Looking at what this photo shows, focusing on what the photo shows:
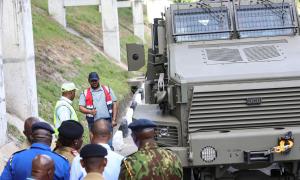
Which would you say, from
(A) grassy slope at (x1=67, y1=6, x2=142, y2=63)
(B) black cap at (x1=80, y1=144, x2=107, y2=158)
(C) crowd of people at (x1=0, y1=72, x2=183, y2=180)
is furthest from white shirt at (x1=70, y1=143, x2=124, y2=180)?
(A) grassy slope at (x1=67, y1=6, x2=142, y2=63)

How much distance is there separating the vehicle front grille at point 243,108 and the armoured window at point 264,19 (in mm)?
2064

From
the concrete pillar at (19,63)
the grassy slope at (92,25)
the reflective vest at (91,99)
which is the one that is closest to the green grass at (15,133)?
the concrete pillar at (19,63)

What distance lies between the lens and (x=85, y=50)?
107 feet

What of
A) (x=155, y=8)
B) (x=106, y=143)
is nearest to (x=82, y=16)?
(x=155, y=8)

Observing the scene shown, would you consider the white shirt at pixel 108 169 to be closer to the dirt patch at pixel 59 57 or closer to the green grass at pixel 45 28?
the dirt patch at pixel 59 57

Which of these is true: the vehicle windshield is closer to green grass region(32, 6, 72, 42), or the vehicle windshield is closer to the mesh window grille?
the mesh window grille

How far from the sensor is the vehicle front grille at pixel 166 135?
9.59 m

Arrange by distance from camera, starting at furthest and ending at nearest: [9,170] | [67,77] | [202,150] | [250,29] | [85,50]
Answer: [85,50] → [67,77] → [250,29] → [202,150] → [9,170]

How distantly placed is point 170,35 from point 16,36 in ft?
19.8

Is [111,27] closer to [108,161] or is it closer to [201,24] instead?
[201,24]

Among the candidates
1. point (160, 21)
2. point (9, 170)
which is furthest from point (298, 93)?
point (9, 170)

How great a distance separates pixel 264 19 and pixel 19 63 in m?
6.97

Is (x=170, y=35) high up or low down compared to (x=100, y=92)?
up

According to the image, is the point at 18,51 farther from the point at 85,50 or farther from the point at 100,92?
the point at 85,50
